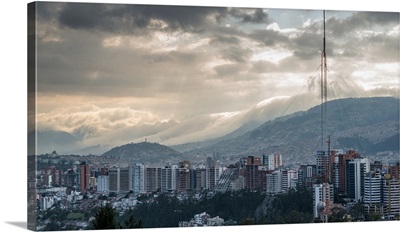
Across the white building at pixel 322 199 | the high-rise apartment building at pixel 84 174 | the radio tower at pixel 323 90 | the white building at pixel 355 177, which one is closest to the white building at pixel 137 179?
the high-rise apartment building at pixel 84 174

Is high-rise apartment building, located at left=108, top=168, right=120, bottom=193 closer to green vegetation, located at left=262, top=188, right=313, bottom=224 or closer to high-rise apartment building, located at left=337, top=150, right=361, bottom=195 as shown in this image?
green vegetation, located at left=262, top=188, right=313, bottom=224

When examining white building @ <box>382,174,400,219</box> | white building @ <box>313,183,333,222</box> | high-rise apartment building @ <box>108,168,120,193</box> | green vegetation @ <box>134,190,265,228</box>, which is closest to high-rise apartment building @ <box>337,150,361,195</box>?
white building @ <box>313,183,333,222</box>

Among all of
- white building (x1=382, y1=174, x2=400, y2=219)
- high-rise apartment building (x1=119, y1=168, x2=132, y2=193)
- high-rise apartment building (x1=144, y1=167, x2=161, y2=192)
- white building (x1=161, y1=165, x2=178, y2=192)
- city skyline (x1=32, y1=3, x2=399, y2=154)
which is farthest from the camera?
white building (x1=382, y1=174, x2=400, y2=219)

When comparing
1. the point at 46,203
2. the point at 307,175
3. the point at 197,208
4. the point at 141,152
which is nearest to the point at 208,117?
the point at 141,152

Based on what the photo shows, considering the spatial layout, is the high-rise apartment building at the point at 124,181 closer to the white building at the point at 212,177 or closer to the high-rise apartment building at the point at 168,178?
the high-rise apartment building at the point at 168,178

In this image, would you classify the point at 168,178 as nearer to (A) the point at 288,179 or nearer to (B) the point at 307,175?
(A) the point at 288,179

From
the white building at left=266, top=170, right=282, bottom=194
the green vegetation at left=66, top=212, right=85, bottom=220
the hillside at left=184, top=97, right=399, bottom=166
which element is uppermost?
the hillside at left=184, top=97, right=399, bottom=166

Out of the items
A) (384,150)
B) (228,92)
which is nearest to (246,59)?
(228,92)
